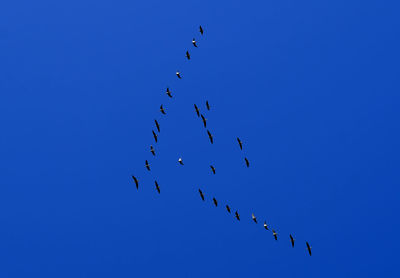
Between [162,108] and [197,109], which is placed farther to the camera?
[162,108]

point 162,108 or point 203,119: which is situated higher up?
point 162,108

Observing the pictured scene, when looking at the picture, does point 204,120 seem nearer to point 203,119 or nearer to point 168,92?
point 203,119

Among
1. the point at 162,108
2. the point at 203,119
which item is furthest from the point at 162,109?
the point at 203,119

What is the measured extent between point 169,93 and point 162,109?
0.89 m

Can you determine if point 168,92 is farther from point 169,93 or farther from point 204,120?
point 204,120

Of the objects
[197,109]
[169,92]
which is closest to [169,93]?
[169,92]

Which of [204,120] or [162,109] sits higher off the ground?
[162,109]

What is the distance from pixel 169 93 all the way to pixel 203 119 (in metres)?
2.52

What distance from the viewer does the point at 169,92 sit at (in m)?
23.0

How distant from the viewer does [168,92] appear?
906 inches

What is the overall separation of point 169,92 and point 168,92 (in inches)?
2.1

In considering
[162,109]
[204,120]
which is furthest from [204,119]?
[162,109]

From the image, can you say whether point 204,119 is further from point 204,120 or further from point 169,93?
point 169,93

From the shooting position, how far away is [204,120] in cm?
2178
